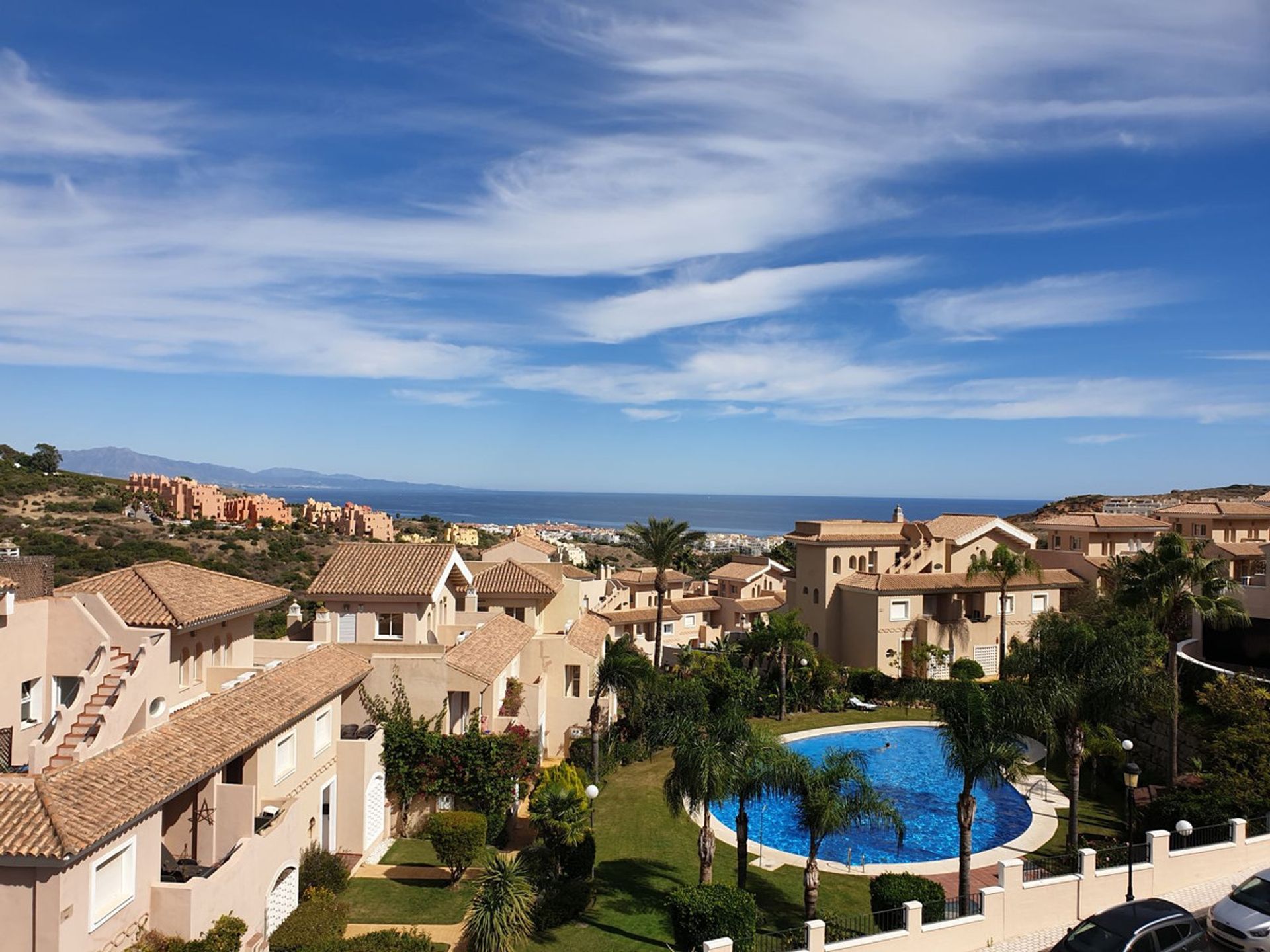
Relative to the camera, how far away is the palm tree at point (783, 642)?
41781 millimetres

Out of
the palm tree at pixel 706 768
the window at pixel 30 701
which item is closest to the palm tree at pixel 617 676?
the palm tree at pixel 706 768

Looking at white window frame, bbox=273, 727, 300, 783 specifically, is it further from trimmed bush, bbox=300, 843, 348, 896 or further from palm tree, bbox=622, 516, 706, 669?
palm tree, bbox=622, 516, 706, 669

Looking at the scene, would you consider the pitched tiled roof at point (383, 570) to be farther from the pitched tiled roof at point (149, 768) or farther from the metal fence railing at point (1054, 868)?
the metal fence railing at point (1054, 868)

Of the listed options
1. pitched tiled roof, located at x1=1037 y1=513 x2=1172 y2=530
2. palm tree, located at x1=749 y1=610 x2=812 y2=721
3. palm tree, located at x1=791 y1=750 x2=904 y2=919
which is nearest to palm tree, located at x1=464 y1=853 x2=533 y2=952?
palm tree, located at x1=791 y1=750 x2=904 y2=919

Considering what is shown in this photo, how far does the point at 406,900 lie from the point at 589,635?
60.8 feet

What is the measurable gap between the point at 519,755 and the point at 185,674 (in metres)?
9.31

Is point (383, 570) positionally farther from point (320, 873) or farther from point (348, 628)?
point (320, 873)

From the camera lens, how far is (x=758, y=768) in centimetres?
1994

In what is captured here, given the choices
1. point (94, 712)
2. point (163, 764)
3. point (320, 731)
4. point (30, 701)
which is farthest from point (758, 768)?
point (30, 701)

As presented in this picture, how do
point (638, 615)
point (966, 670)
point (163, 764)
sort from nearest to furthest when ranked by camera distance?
point (163, 764), point (966, 670), point (638, 615)

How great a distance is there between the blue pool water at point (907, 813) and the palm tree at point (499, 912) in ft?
20.6

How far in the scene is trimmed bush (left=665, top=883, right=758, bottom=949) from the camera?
16.8 meters

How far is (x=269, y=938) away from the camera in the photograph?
17141 millimetres

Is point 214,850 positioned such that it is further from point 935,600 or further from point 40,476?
point 40,476
